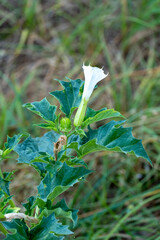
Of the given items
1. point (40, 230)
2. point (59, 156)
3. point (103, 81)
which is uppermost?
point (103, 81)

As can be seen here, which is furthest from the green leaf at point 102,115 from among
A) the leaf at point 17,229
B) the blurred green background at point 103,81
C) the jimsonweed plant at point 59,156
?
the blurred green background at point 103,81

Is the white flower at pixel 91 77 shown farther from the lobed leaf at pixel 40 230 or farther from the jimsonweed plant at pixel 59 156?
the lobed leaf at pixel 40 230

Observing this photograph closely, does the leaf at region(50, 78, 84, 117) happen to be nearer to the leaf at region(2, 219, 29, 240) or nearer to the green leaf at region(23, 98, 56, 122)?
the green leaf at region(23, 98, 56, 122)

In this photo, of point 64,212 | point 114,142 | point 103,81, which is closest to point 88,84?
point 114,142

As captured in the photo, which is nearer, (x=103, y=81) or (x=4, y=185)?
(x=4, y=185)

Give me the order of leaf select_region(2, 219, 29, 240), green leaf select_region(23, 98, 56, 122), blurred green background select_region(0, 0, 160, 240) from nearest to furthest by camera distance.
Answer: leaf select_region(2, 219, 29, 240)
green leaf select_region(23, 98, 56, 122)
blurred green background select_region(0, 0, 160, 240)

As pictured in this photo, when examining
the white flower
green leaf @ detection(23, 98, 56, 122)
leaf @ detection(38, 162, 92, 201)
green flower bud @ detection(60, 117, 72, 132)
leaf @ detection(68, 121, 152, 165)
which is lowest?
leaf @ detection(38, 162, 92, 201)

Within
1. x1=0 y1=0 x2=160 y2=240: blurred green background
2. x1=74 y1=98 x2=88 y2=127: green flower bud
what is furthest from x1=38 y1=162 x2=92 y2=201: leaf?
x1=0 y1=0 x2=160 y2=240: blurred green background

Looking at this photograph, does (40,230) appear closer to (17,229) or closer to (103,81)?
(17,229)
